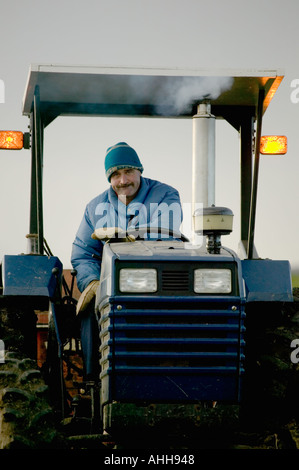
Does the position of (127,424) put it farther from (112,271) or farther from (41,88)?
(41,88)

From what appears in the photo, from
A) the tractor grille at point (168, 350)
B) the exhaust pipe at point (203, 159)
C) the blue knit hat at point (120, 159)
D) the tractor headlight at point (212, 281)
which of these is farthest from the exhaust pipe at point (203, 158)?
the tractor grille at point (168, 350)

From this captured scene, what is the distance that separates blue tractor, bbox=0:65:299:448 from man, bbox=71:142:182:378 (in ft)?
0.62

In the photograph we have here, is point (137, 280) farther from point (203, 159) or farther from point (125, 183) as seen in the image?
point (203, 159)

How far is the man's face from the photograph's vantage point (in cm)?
458

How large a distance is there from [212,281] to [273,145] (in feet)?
5.64

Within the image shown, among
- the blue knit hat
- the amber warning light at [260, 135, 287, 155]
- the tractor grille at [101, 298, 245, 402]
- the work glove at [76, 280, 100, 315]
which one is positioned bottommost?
the tractor grille at [101, 298, 245, 402]

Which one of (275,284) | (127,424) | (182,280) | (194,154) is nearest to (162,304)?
(182,280)

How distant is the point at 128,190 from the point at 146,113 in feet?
3.18

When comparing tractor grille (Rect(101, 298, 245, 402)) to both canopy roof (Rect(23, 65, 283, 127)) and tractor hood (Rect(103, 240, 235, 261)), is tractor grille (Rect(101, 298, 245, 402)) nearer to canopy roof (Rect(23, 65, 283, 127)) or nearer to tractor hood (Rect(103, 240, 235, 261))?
tractor hood (Rect(103, 240, 235, 261))

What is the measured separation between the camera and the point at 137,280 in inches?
139

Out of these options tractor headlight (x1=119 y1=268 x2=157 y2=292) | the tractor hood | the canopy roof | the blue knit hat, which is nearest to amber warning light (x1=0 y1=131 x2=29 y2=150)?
the canopy roof

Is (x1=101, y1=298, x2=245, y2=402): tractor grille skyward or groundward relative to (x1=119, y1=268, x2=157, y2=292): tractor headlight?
groundward

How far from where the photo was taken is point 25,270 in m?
4.26

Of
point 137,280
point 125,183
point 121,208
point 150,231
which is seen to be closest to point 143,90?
point 125,183
